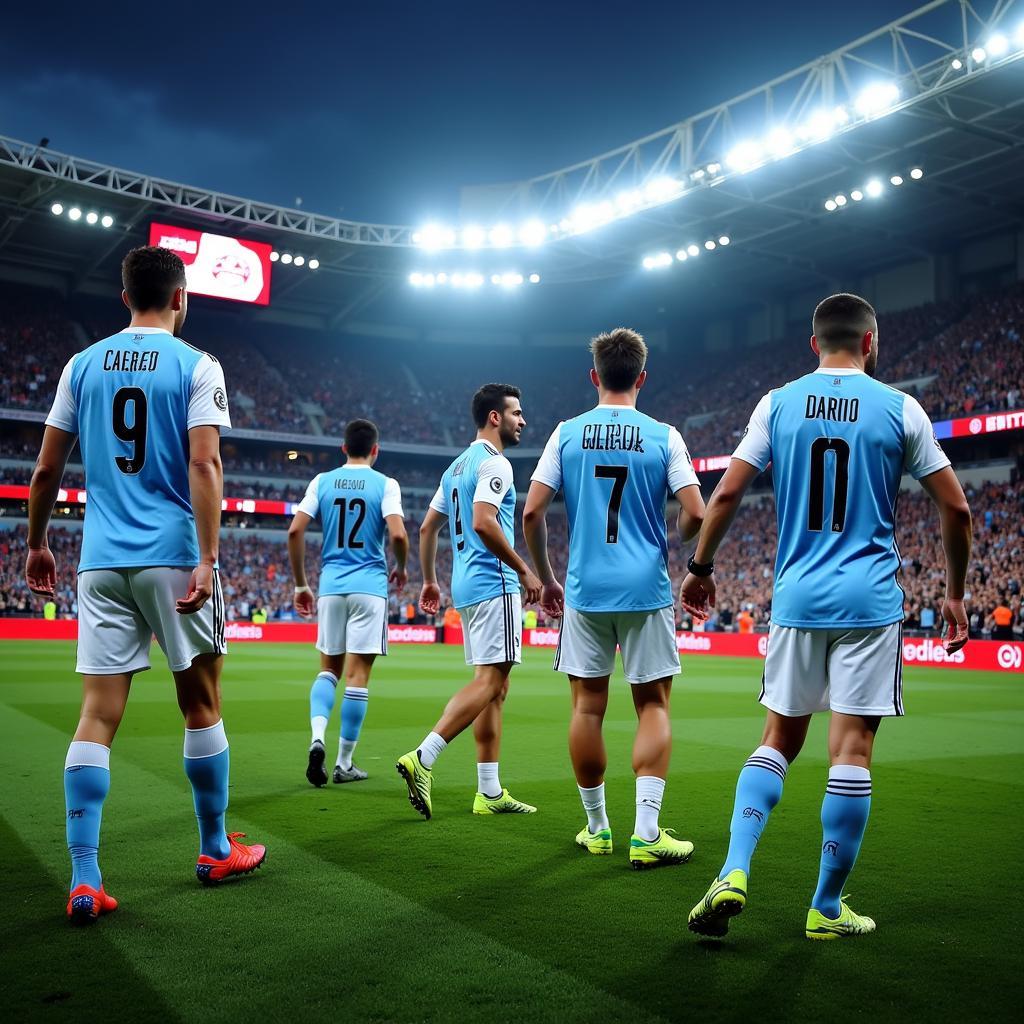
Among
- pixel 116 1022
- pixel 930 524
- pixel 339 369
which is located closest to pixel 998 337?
pixel 930 524

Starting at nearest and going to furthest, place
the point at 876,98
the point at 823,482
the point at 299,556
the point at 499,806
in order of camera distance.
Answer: the point at 823,482
the point at 499,806
the point at 299,556
the point at 876,98

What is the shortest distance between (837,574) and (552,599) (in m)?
1.73

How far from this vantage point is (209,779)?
4.15 meters

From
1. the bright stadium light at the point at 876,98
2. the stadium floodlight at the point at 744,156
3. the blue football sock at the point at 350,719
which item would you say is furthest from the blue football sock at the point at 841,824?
the stadium floodlight at the point at 744,156

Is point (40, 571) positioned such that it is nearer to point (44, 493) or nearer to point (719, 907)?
point (44, 493)

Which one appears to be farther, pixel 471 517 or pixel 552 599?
pixel 471 517

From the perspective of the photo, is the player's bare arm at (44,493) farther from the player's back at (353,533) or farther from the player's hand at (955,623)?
the player's hand at (955,623)

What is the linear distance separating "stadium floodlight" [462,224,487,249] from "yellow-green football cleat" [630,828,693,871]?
38626 mm

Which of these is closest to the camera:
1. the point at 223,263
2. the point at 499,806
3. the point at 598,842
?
the point at 598,842

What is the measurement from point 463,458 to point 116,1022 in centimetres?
400

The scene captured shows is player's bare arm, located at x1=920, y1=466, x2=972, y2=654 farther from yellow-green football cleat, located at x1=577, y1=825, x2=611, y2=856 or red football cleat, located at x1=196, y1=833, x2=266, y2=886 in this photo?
red football cleat, located at x1=196, y1=833, x2=266, y2=886

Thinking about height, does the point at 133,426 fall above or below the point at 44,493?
above

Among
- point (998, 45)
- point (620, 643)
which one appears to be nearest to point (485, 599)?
point (620, 643)

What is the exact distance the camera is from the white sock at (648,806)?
4.66m
